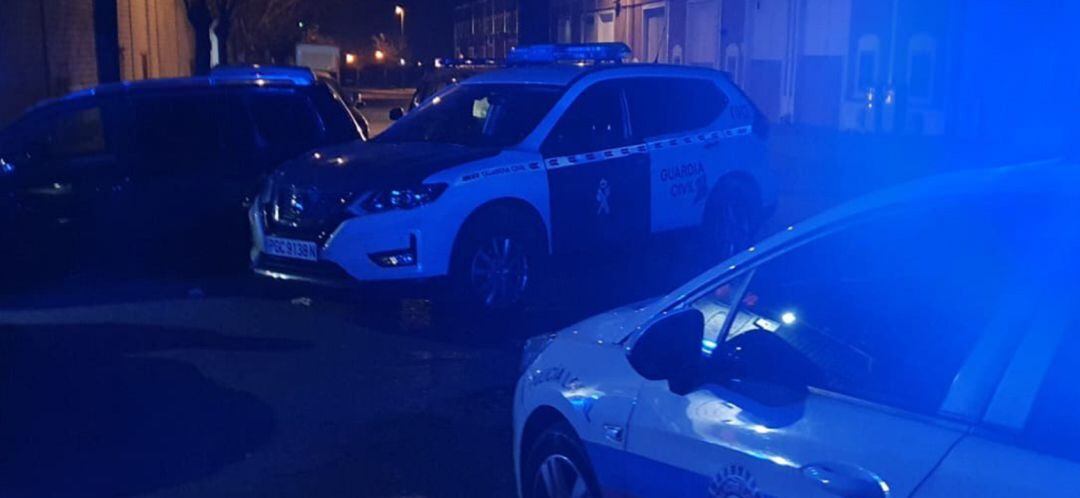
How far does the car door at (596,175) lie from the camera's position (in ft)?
29.2

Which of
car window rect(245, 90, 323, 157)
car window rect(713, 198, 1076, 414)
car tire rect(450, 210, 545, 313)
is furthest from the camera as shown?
car window rect(245, 90, 323, 157)

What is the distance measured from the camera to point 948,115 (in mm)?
24781

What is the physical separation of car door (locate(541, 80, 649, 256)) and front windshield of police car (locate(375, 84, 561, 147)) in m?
0.27

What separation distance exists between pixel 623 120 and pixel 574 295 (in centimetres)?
141

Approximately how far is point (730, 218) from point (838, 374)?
7.61 meters

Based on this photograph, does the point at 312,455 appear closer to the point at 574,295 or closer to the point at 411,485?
the point at 411,485

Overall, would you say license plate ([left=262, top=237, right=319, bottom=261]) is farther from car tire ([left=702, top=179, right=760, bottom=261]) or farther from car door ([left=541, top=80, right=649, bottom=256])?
car tire ([left=702, top=179, right=760, bottom=261])

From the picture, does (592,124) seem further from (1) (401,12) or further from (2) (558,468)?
(1) (401,12)

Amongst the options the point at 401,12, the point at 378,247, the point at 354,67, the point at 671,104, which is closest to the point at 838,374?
the point at 378,247

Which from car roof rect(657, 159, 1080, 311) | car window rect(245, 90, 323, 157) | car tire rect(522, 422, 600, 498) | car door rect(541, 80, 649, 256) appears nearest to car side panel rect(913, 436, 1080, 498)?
car roof rect(657, 159, 1080, 311)

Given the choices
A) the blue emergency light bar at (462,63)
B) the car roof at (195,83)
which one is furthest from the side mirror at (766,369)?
the blue emergency light bar at (462,63)

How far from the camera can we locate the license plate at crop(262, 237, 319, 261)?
26.8ft

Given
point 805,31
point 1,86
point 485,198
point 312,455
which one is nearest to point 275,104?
point 485,198

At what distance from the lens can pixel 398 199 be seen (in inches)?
315
